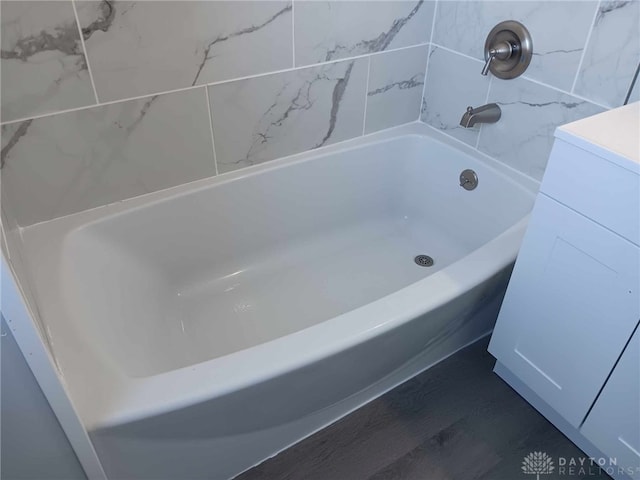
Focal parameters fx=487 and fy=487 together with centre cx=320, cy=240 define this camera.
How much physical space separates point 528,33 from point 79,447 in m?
1.48

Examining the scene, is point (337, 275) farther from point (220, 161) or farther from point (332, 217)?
point (220, 161)

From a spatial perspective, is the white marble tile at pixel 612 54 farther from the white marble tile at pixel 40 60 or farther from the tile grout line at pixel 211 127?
the white marble tile at pixel 40 60

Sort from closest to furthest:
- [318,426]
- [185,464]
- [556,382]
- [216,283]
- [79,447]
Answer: [79,447], [185,464], [556,382], [318,426], [216,283]

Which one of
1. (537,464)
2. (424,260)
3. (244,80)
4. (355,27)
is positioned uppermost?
(355,27)

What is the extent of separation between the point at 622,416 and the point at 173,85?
1.32 meters

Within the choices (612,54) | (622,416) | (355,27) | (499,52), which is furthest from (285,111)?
(622,416)

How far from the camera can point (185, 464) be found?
1062 millimetres

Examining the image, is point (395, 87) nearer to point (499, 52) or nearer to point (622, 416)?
point (499, 52)

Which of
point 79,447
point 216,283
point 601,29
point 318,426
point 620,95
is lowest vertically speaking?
point 318,426

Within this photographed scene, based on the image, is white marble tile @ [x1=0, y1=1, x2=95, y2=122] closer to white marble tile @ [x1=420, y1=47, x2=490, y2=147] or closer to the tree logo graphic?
white marble tile @ [x1=420, y1=47, x2=490, y2=147]

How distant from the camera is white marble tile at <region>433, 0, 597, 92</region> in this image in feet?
4.15

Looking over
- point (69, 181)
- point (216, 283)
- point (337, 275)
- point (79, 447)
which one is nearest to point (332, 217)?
point (337, 275)

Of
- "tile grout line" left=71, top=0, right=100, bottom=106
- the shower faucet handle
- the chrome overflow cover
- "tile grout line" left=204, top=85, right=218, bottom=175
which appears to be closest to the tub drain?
the chrome overflow cover

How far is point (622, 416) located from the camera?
1037 millimetres
